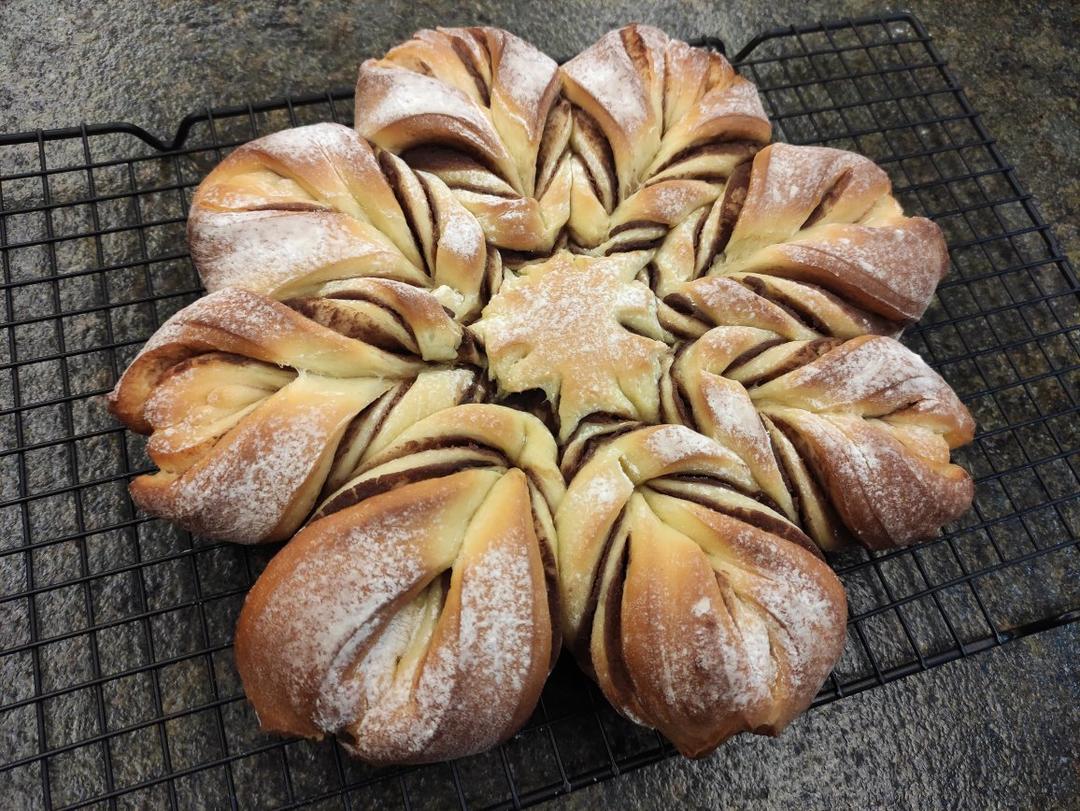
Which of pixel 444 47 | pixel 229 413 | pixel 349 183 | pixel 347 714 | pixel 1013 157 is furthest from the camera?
pixel 1013 157

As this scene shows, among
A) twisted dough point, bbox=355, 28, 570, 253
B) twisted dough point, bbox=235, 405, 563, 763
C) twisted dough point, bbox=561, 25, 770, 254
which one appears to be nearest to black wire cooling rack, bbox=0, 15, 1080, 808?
twisted dough point, bbox=235, 405, 563, 763

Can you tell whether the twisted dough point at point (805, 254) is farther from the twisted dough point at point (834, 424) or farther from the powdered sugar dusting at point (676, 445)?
the powdered sugar dusting at point (676, 445)

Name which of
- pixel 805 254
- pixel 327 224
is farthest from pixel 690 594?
pixel 327 224

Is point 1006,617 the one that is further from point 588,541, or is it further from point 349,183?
point 349,183

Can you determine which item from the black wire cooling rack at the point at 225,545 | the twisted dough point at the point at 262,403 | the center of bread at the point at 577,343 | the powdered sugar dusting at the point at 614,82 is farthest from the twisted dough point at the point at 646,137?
the black wire cooling rack at the point at 225,545

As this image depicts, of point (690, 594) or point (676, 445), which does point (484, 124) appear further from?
point (690, 594)

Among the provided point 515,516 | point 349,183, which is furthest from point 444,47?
point 515,516
